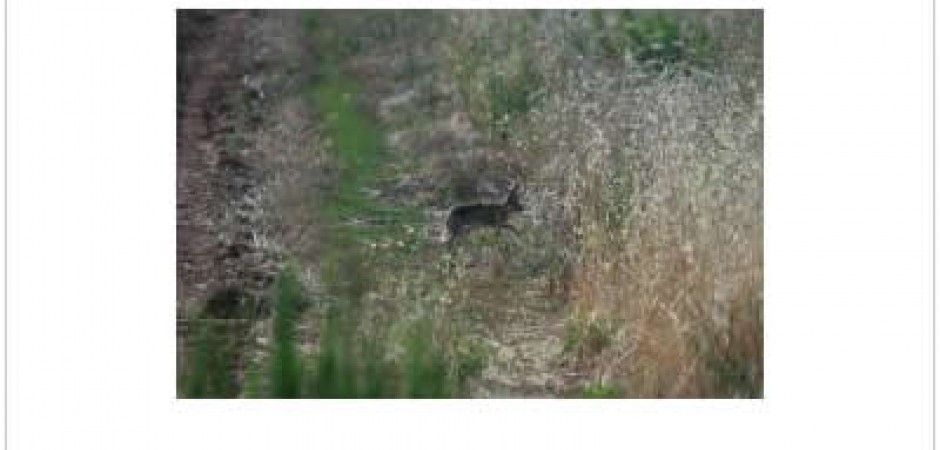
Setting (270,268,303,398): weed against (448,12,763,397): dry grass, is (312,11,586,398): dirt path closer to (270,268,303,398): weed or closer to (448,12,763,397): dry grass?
(448,12,763,397): dry grass

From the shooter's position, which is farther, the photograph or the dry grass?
the photograph

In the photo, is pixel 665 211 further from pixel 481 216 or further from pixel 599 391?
pixel 481 216

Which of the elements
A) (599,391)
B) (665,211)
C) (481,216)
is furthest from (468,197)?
(599,391)

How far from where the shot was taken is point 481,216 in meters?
6.55

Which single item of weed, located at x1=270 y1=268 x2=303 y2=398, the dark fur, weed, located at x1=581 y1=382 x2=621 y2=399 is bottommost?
weed, located at x1=581 y1=382 x2=621 y2=399

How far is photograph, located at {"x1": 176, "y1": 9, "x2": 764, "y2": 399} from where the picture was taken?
5.32m

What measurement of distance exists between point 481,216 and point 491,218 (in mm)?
54

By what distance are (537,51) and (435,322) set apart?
2.44 meters

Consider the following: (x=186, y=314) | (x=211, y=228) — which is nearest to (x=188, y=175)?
(x=211, y=228)

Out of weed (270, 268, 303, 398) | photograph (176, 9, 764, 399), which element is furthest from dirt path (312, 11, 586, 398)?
weed (270, 268, 303, 398)

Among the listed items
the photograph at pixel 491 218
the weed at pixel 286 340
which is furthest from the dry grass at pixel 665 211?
the weed at pixel 286 340

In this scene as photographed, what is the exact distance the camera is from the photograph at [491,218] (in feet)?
17.5
